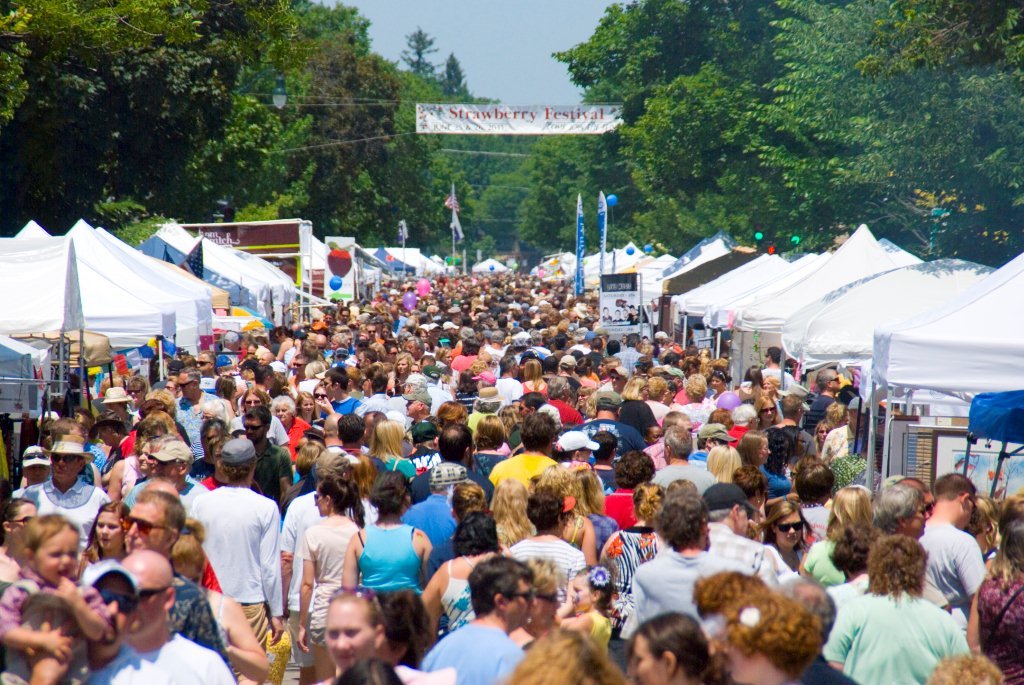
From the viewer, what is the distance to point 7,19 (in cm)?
1273

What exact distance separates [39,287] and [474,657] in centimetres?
785

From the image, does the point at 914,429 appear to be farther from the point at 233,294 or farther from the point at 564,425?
the point at 233,294

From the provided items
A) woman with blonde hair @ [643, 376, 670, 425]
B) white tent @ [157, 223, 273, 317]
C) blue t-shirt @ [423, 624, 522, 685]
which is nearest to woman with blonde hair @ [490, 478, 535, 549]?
blue t-shirt @ [423, 624, 522, 685]

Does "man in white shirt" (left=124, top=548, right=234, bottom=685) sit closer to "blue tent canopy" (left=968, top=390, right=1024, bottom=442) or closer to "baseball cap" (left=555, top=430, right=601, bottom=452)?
"baseball cap" (left=555, top=430, right=601, bottom=452)

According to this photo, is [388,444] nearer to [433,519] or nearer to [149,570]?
[433,519]

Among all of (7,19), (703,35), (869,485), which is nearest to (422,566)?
(869,485)

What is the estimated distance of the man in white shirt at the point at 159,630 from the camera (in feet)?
13.1

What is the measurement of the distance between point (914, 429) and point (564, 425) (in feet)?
10.0

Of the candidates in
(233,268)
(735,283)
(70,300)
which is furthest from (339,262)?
(70,300)

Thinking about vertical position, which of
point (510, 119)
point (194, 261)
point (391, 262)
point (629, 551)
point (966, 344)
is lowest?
point (629, 551)

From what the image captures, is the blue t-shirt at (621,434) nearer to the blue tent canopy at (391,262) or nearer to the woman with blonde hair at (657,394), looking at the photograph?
the woman with blonde hair at (657,394)

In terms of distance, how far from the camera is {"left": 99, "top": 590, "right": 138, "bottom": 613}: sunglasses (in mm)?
3824

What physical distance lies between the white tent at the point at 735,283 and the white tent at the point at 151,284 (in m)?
9.32

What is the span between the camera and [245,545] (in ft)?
21.6
